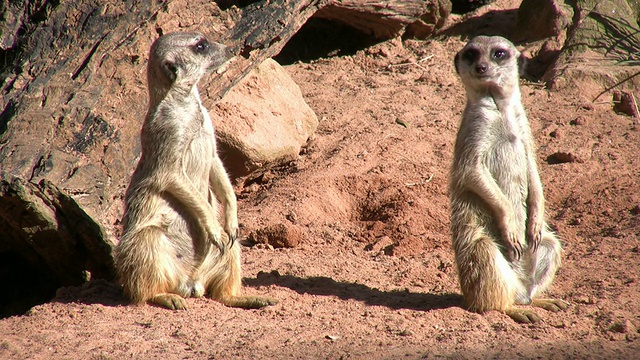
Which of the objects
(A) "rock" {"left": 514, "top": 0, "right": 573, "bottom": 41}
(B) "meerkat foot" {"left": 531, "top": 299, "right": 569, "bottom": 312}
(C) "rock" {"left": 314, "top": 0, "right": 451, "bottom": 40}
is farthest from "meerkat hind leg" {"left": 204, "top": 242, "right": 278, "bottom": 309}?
(A) "rock" {"left": 514, "top": 0, "right": 573, "bottom": 41}

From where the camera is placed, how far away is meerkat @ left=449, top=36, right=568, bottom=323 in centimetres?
376

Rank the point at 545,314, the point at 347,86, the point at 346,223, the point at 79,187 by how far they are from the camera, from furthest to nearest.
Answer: the point at 347,86 < the point at 346,223 < the point at 79,187 < the point at 545,314

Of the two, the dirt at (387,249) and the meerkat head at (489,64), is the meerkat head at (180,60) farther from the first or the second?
the meerkat head at (489,64)

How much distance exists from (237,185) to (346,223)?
1.14m

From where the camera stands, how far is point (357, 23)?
734 cm

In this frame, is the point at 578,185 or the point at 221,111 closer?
the point at 578,185

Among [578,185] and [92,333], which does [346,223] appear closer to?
[578,185]

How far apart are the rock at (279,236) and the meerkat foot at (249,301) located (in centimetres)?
105

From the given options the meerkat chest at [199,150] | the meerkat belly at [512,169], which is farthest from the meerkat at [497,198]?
the meerkat chest at [199,150]

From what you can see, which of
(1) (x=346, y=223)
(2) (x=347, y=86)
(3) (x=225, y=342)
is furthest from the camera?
(2) (x=347, y=86)

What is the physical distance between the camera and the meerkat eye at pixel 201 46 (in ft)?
12.9

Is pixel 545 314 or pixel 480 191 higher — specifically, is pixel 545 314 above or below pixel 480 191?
below

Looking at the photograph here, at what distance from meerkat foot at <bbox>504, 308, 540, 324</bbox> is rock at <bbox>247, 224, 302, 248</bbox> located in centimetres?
169

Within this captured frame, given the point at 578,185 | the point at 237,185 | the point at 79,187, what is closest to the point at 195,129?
the point at 79,187
